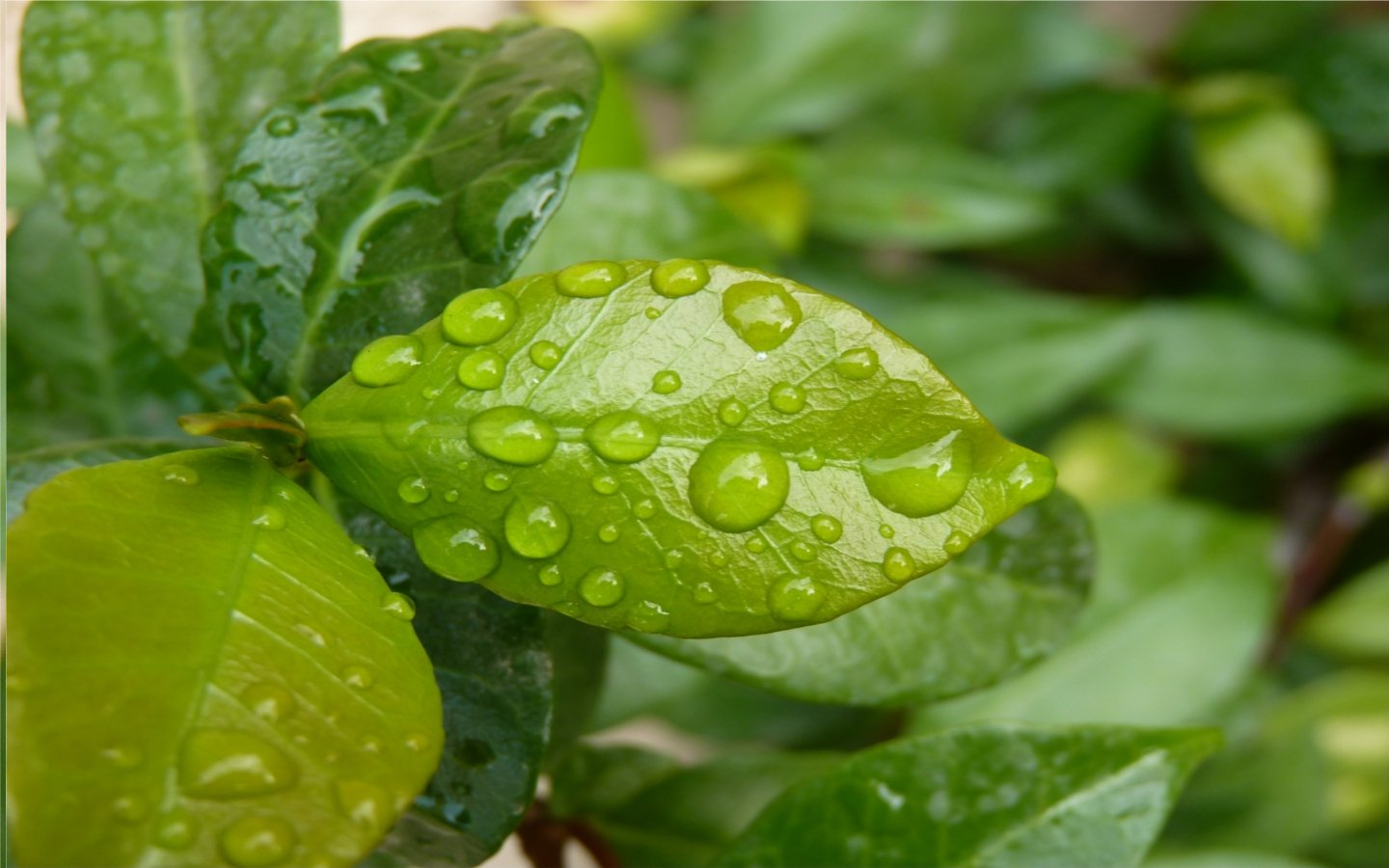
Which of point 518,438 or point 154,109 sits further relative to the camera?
point 154,109

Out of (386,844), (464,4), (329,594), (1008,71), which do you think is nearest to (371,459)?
(329,594)

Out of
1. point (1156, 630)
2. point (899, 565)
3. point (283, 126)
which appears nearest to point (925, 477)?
point (899, 565)

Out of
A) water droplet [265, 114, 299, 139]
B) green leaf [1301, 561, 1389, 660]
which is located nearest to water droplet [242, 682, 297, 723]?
water droplet [265, 114, 299, 139]

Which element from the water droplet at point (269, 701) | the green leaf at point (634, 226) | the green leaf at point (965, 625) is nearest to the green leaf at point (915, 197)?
the green leaf at point (634, 226)

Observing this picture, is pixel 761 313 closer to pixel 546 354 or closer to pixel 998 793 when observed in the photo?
pixel 546 354

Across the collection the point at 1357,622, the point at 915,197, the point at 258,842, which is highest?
the point at 258,842

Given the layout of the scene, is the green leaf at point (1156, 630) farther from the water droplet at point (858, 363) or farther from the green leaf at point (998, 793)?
the water droplet at point (858, 363)

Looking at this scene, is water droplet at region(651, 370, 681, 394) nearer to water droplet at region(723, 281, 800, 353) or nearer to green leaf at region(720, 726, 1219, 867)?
water droplet at region(723, 281, 800, 353)
